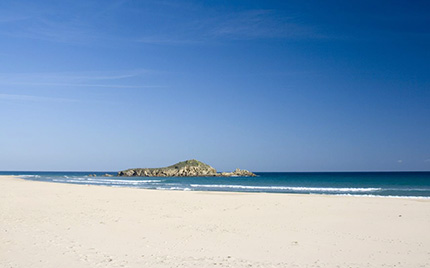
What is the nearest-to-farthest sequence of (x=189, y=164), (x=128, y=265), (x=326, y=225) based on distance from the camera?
(x=128, y=265)
(x=326, y=225)
(x=189, y=164)

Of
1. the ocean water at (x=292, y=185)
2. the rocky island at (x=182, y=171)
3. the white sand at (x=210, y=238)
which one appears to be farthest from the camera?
the rocky island at (x=182, y=171)

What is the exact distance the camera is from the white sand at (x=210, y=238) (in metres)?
7.79

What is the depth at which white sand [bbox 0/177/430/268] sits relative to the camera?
25.6 feet

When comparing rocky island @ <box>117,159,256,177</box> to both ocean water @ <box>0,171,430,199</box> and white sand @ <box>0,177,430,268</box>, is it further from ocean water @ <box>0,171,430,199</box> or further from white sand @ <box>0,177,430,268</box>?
white sand @ <box>0,177,430,268</box>

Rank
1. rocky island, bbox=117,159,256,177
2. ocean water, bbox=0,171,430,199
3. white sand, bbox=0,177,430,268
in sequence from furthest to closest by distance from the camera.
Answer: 1. rocky island, bbox=117,159,256,177
2. ocean water, bbox=0,171,430,199
3. white sand, bbox=0,177,430,268

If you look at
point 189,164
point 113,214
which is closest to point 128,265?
point 113,214

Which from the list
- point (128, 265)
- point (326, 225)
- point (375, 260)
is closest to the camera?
point (128, 265)

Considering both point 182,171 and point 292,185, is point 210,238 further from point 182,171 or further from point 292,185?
point 182,171

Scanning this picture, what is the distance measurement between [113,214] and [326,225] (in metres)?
8.83

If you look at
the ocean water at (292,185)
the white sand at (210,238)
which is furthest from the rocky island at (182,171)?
the white sand at (210,238)

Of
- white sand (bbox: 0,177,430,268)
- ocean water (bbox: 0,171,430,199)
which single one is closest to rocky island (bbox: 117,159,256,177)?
ocean water (bbox: 0,171,430,199)

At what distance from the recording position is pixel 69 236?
10039 millimetres

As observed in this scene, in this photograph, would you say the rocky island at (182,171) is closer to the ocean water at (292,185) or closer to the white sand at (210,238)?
the ocean water at (292,185)

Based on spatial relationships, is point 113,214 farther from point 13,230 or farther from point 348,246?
point 348,246
